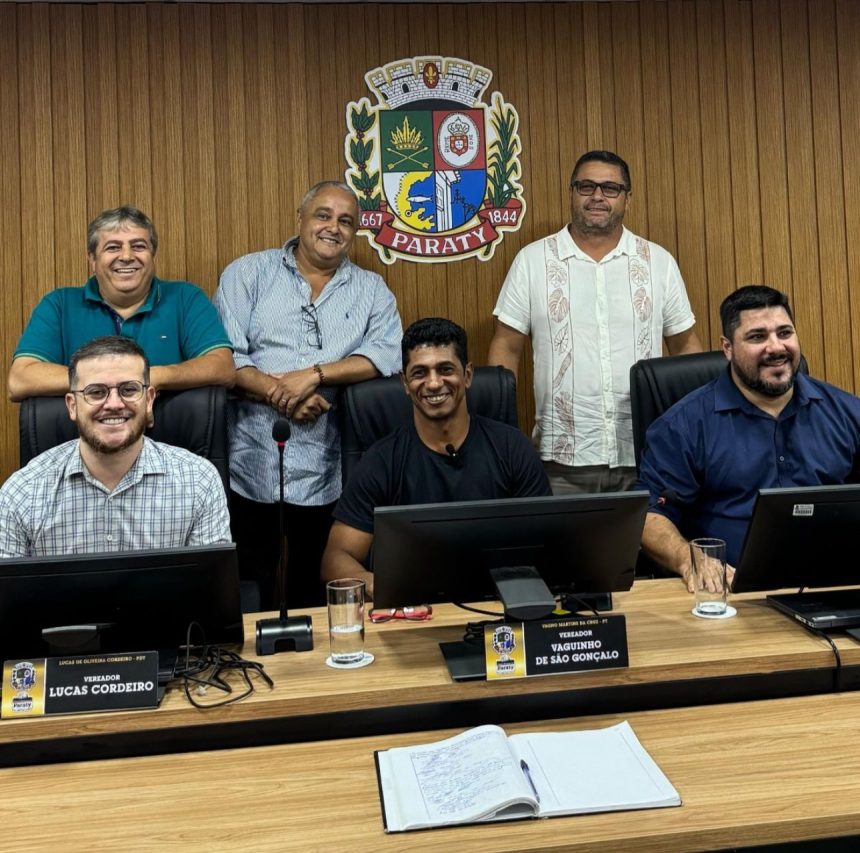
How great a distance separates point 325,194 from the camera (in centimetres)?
293

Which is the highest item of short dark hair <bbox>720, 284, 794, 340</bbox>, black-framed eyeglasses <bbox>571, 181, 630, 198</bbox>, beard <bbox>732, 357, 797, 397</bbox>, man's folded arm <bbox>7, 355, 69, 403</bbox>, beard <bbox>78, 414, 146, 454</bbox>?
black-framed eyeglasses <bbox>571, 181, 630, 198</bbox>

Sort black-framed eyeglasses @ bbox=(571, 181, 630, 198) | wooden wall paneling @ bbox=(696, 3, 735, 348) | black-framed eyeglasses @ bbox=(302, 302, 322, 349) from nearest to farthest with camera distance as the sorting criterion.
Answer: black-framed eyeglasses @ bbox=(302, 302, 322, 349) < black-framed eyeglasses @ bbox=(571, 181, 630, 198) < wooden wall paneling @ bbox=(696, 3, 735, 348)

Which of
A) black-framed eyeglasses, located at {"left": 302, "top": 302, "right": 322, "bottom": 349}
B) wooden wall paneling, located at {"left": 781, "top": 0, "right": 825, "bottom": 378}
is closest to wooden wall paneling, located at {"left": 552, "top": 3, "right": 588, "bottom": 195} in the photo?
wooden wall paneling, located at {"left": 781, "top": 0, "right": 825, "bottom": 378}

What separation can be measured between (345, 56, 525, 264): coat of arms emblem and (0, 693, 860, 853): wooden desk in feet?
7.71

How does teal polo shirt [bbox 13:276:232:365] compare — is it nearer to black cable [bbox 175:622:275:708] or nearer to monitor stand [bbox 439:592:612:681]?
black cable [bbox 175:622:275:708]

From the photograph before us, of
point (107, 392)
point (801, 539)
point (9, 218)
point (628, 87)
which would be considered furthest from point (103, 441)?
point (628, 87)

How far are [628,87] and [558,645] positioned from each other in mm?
2675

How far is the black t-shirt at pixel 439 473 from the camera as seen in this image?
7.89 feet

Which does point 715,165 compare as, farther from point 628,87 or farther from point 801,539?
point 801,539

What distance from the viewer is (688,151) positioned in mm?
3654

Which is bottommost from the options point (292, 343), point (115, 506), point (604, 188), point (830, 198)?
point (115, 506)

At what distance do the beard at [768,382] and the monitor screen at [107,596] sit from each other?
4.83ft

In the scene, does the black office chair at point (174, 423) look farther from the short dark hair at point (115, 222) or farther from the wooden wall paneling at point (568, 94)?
the wooden wall paneling at point (568, 94)

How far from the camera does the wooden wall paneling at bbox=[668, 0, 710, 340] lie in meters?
3.62
